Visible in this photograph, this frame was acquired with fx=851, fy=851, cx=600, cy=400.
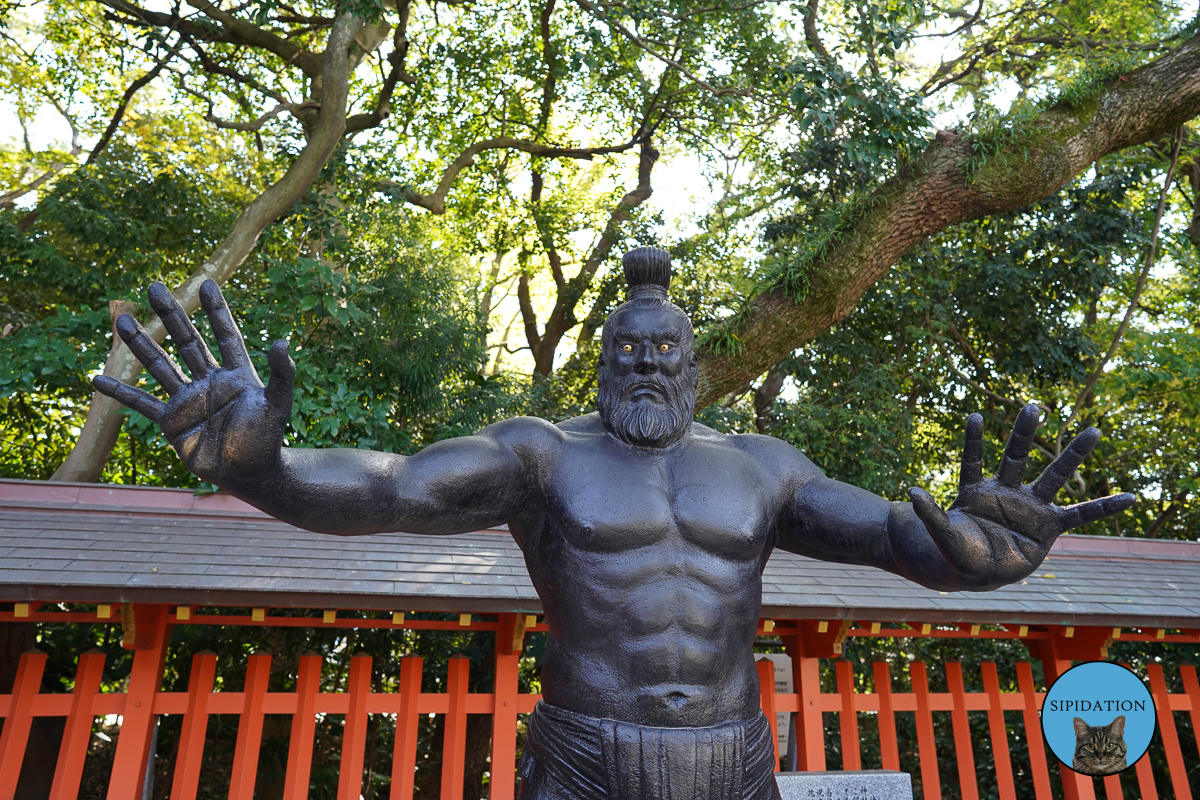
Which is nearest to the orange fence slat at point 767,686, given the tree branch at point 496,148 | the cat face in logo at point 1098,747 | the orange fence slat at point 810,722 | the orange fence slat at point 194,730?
the orange fence slat at point 810,722

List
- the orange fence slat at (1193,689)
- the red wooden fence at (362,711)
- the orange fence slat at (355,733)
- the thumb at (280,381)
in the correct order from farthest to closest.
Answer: the orange fence slat at (1193,689)
the orange fence slat at (355,733)
the red wooden fence at (362,711)
the thumb at (280,381)

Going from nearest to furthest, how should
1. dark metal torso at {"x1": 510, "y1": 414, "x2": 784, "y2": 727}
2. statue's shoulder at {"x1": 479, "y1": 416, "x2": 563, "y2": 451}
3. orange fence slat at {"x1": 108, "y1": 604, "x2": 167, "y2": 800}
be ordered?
dark metal torso at {"x1": 510, "y1": 414, "x2": 784, "y2": 727}
statue's shoulder at {"x1": 479, "y1": 416, "x2": 563, "y2": 451}
orange fence slat at {"x1": 108, "y1": 604, "x2": 167, "y2": 800}

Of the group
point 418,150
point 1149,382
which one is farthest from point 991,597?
point 418,150

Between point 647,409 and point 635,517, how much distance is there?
0.99 feet

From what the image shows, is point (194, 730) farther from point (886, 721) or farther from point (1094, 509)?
point (1094, 509)

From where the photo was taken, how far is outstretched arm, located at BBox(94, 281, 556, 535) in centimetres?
164

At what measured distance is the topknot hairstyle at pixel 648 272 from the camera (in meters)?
2.37

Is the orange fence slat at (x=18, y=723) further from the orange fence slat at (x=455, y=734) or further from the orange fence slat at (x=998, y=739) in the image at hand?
the orange fence slat at (x=998, y=739)

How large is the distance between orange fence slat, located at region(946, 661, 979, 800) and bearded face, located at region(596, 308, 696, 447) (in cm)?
524

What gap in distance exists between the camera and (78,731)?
4.95 metres

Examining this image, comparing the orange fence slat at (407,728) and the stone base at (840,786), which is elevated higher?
the orange fence slat at (407,728)

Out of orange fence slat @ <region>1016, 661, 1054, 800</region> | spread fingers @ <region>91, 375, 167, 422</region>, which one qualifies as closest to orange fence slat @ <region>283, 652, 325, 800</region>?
spread fingers @ <region>91, 375, 167, 422</region>

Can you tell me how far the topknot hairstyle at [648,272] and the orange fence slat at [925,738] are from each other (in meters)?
4.87

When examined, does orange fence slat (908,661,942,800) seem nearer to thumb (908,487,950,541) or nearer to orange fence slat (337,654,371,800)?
orange fence slat (337,654,371,800)
